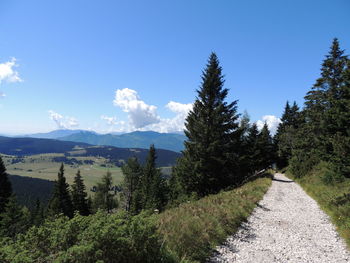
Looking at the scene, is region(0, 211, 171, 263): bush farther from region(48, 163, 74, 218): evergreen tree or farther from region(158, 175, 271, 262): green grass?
region(48, 163, 74, 218): evergreen tree

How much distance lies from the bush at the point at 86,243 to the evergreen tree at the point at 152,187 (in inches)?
1494

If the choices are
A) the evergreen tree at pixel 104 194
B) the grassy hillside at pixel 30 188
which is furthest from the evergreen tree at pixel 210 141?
the grassy hillside at pixel 30 188

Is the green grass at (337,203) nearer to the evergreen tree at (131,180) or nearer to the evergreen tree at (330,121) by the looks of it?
the evergreen tree at (330,121)

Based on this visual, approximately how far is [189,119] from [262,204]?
430 inches

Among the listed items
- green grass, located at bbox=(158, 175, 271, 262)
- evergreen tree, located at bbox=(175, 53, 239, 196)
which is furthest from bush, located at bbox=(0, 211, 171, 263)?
evergreen tree, located at bbox=(175, 53, 239, 196)

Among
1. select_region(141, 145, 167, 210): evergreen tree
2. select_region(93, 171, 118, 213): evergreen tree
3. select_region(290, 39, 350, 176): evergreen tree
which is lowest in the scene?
select_region(93, 171, 118, 213): evergreen tree

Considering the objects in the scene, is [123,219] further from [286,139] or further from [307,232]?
[286,139]

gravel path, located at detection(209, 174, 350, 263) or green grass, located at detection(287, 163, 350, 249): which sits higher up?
green grass, located at detection(287, 163, 350, 249)

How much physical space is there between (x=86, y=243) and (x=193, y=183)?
16.5 m

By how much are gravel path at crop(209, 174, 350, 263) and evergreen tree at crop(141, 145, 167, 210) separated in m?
33.3

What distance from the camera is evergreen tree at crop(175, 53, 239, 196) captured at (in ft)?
63.3

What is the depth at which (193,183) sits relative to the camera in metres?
19.7

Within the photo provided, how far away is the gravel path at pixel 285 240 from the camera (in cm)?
644

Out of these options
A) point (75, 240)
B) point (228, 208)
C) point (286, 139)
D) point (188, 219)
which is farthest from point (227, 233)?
point (286, 139)
